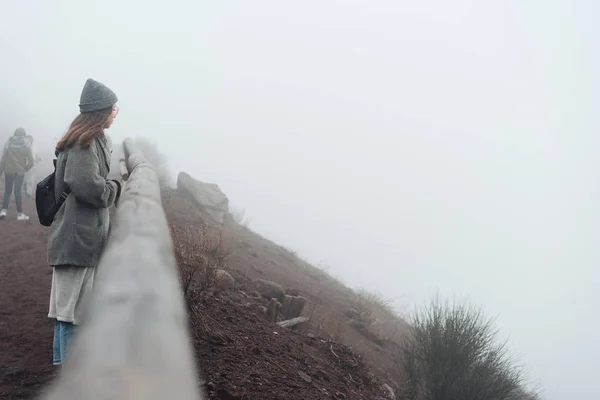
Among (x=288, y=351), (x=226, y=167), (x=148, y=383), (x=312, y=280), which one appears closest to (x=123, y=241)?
(x=148, y=383)

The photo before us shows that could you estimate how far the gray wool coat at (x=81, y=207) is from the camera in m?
2.89

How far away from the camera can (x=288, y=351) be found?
4.61 metres

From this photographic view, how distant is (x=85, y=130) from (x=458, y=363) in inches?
193

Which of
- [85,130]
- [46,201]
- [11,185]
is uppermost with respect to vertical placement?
[85,130]

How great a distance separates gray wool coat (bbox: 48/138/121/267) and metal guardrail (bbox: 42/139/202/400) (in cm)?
20

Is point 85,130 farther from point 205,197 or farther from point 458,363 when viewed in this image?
point 205,197

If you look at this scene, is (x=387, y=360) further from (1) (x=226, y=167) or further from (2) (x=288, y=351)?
(1) (x=226, y=167)

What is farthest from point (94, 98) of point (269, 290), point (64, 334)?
point (269, 290)

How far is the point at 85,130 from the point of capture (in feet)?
9.77

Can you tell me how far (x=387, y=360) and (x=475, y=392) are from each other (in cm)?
283

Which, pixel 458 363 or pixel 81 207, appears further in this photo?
pixel 458 363

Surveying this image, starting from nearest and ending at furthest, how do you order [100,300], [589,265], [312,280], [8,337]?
[100,300] < [8,337] < [312,280] < [589,265]

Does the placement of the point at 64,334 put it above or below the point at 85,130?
below

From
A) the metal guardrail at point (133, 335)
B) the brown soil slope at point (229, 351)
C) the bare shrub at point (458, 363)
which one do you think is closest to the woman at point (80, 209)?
the metal guardrail at point (133, 335)
